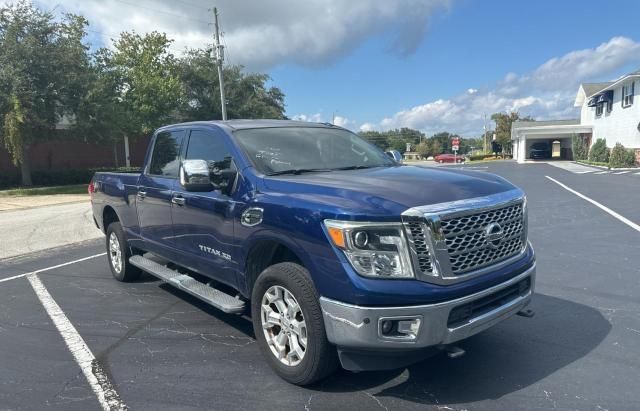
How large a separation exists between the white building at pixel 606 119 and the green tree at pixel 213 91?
25.7 meters

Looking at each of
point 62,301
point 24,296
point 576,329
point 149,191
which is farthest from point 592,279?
point 24,296

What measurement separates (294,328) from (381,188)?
3.78ft

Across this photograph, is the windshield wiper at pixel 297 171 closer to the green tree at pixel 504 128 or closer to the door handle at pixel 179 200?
the door handle at pixel 179 200

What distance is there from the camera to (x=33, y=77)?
2203 cm

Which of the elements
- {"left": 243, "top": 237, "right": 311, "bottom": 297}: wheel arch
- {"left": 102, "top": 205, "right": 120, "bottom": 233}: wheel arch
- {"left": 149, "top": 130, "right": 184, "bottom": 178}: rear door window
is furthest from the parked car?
{"left": 243, "top": 237, "right": 311, "bottom": 297}: wheel arch

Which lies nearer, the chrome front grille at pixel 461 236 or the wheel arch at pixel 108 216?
the chrome front grille at pixel 461 236

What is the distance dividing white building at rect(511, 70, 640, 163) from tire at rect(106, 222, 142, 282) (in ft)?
107

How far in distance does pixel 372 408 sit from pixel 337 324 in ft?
2.16

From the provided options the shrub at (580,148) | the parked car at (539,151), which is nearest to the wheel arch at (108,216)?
the shrub at (580,148)

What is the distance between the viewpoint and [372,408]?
10.9 feet

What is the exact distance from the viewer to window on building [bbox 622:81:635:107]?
32719 millimetres

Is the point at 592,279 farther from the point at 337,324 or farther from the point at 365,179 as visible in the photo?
the point at 337,324

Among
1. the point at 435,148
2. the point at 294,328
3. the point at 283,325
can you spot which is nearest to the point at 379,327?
the point at 294,328

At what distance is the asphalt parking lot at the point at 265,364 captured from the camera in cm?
347
